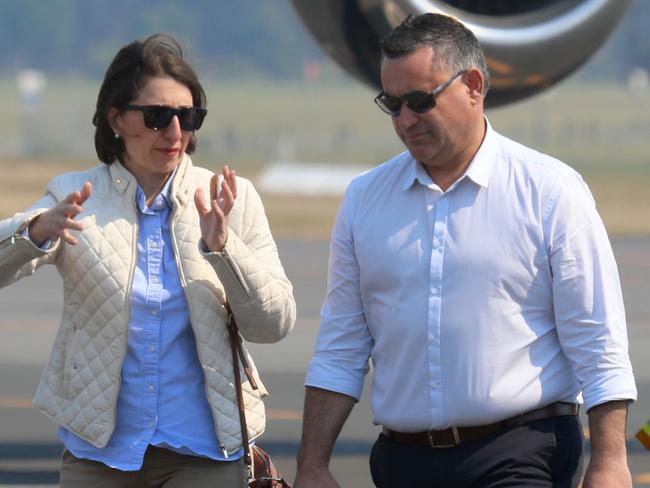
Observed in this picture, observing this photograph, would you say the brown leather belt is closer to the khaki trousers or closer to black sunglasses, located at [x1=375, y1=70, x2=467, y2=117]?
the khaki trousers

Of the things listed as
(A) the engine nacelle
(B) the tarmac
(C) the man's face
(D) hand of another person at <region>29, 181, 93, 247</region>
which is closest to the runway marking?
(B) the tarmac

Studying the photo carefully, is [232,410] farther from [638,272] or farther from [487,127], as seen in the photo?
[638,272]

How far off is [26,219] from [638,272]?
13872mm

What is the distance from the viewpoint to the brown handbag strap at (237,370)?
14.1 ft

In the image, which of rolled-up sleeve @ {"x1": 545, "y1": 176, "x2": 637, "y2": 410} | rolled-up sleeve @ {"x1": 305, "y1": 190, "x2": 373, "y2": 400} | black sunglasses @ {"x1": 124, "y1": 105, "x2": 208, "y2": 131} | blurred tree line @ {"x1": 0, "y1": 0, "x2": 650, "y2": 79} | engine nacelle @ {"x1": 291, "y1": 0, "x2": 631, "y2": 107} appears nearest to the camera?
rolled-up sleeve @ {"x1": 545, "y1": 176, "x2": 637, "y2": 410}

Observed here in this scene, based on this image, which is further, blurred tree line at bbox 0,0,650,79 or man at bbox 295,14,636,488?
blurred tree line at bbox 0,0,650,79

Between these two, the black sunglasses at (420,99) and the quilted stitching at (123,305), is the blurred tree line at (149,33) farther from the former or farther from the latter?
the black sunglasses at (420,99)

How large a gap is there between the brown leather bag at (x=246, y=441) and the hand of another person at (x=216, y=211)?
0.24 m

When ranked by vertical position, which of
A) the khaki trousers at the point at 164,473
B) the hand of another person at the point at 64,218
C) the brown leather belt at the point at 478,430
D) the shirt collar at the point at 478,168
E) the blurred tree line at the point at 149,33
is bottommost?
the khaki trousers at the point at 164,473

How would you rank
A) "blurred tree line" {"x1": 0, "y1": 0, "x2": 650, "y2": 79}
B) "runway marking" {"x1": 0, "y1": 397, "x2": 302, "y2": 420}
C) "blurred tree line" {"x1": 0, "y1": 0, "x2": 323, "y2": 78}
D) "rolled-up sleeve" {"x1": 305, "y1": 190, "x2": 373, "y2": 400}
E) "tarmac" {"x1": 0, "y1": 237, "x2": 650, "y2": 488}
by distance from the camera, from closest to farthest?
"rolled-up sleeve" {"x1": 305, "y1": 190, "x2": 373, "y2": 400} < "tarmac" {"x1": 0, "y1": 237, "x2": 650, "y2": 488} < "runway marking" {"x1": 0, "y1": 397, "x2": 302, "y2": 420} < "blurred tree line" {"x1": 0, "y1": 0, "x2": 650, "y2": 79} < "blurred tree line" {"x1": 0, "y1": 0, "x2": 323, "y2": 78}

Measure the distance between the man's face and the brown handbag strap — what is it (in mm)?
686

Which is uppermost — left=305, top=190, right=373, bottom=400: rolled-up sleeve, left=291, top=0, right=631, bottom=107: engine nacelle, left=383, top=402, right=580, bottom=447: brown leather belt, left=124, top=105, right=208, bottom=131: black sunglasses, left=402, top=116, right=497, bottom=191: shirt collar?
left=291, top=0, right=631, bottom=107: engine nacelle

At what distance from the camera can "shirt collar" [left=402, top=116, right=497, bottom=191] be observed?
4.05 m

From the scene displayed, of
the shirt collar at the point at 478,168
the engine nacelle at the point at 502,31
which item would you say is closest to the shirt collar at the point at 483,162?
the shirt collar at the point at 478,168
